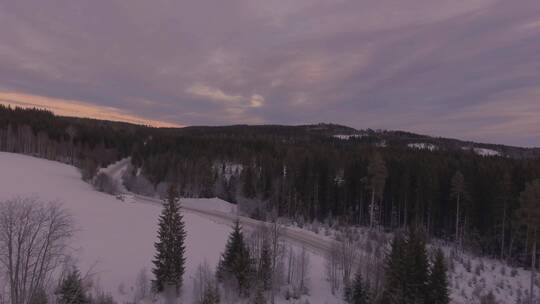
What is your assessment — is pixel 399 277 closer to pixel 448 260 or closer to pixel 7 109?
pixel 448 260

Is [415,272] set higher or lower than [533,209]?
lower

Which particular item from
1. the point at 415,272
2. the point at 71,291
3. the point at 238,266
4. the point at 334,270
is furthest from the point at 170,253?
the point at 415,272

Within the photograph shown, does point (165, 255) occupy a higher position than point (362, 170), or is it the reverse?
point (362, 170)

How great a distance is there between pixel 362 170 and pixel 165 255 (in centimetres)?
4866

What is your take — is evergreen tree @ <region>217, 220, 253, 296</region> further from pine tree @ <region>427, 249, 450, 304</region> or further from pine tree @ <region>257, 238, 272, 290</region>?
pine tree @ <region>427, 249, 450, 304</region>

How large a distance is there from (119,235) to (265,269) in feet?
65.1

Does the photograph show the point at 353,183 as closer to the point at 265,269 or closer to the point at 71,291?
the point at 265,269

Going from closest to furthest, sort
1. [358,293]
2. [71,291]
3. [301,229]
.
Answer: [71,291] → [358,293] → [301,229]

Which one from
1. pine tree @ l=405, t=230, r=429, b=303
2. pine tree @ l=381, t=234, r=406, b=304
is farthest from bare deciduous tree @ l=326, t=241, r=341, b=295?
pine tree @ l=405, t=230, r=429, b=303

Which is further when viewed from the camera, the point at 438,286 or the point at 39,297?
the point at 438,286

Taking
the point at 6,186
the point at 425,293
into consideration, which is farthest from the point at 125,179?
the point at 425,293

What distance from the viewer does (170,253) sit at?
87.3 ft

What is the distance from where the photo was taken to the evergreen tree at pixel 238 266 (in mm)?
26297

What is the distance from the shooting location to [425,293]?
22.9 m
